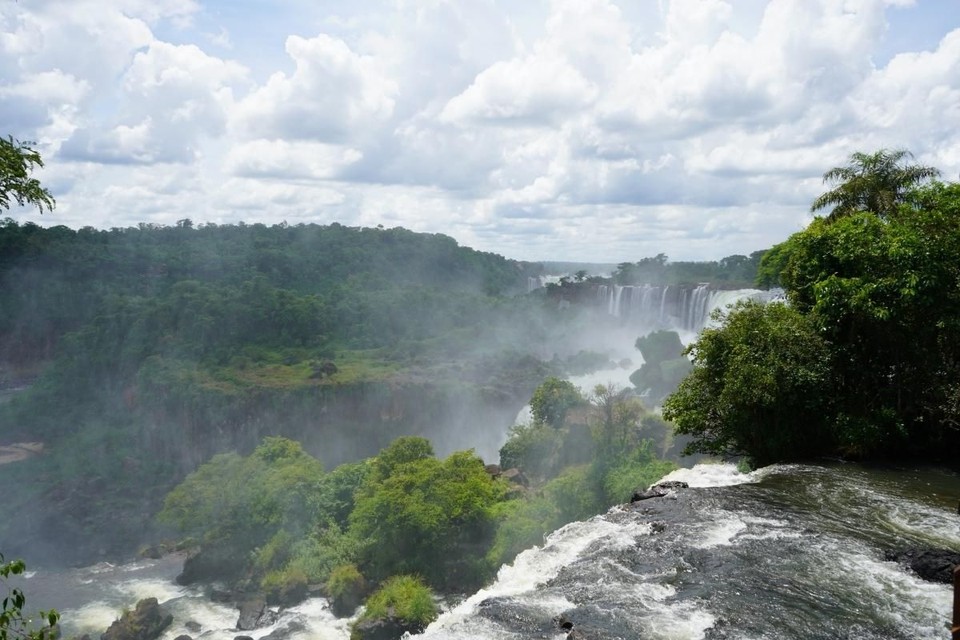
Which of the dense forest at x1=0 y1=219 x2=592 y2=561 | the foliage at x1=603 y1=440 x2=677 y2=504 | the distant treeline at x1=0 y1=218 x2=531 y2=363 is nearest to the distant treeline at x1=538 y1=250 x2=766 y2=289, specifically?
the dense forest at x1=0 y1=219 x2=592 y2=561

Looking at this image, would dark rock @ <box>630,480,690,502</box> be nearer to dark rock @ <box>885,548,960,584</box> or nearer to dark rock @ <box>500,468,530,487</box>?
dark rock @ <box>885,548,960,584</box>

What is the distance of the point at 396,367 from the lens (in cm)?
8812

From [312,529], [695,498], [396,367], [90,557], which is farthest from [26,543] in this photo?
[695,498]

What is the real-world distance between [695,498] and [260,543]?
117ft

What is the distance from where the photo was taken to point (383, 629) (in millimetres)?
31172

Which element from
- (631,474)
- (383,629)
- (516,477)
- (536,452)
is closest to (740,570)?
(383,629)

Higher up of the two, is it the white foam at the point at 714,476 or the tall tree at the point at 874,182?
the tall tree at the point at 874,182

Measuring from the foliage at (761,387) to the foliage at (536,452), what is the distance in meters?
29.0

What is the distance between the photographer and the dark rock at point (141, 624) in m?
35.9

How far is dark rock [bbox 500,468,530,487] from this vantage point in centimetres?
4703

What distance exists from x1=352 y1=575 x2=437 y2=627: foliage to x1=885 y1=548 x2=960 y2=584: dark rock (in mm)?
23017

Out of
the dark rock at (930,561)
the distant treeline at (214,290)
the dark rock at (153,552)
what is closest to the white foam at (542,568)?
the dark rock at (930,561)

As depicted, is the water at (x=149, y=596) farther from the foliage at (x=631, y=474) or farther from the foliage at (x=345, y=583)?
the foliage at (x=631, y=474)

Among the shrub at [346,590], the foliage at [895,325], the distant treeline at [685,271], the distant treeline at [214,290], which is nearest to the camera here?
the foliage at [895,325]
